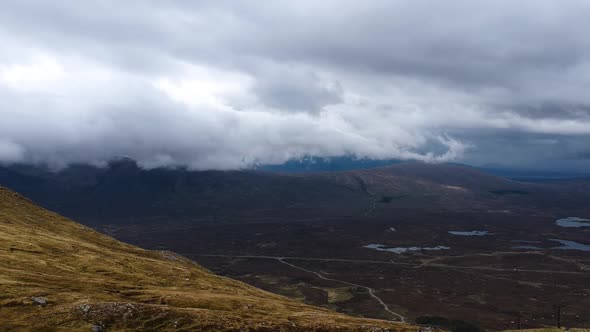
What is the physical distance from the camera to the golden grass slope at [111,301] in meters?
62.6

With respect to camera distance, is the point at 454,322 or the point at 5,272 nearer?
A: the point at 5,272

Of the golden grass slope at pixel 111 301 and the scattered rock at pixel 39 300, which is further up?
the scattered rock at pixel 39 300

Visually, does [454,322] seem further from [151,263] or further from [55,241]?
[55,241]

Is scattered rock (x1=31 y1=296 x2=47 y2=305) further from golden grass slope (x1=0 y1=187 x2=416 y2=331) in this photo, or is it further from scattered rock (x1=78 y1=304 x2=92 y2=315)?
scattered rock (x1=78 y1=304 x2=92 y2=315)

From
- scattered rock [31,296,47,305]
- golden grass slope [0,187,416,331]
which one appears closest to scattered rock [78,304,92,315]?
golden grass slope [0,187,416,331]

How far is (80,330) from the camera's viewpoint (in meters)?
59.3

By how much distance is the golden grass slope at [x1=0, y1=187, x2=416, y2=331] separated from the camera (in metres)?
62.6

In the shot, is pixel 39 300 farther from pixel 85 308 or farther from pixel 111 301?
pixel 111 301

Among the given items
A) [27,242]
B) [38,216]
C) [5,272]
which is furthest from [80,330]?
[38,216]

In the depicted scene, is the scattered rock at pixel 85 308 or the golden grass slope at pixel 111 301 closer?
the golden grass slope at pixel 111 301

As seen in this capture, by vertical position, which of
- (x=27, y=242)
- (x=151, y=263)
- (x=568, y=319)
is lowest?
(x=568, y=319)

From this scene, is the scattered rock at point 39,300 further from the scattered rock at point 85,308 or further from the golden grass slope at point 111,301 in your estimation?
the scattered rock at point 85,308

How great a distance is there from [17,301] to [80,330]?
14.2 meters

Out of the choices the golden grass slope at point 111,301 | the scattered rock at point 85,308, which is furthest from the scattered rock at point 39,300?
the scattered rock at point 85,308
